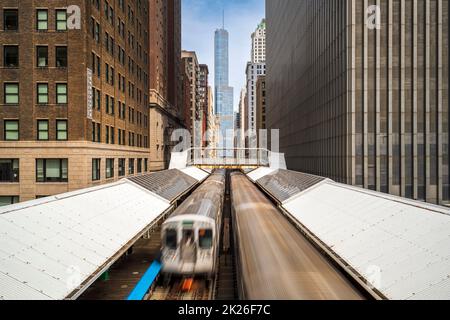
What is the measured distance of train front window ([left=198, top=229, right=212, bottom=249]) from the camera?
1293cm

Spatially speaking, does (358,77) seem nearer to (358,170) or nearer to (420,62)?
(420,62)

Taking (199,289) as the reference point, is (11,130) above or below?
above

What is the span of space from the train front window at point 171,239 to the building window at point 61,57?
75.4ft

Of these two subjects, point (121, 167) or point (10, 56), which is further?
point (121, 167)

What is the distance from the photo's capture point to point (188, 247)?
1284 centimetres

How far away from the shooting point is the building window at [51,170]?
27016 mm

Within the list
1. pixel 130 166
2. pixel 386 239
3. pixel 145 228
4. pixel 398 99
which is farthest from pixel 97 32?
pixel 398 99

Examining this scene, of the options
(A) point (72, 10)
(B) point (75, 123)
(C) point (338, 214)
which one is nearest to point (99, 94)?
(B) point (75, 123)

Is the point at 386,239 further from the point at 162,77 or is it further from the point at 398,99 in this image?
the point at 162,77

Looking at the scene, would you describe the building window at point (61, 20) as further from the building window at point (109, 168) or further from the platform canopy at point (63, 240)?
the platform canopy at point (63, 240)

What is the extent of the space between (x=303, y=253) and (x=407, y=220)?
448 cm

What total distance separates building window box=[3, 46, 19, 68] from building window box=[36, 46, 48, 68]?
5.91ft

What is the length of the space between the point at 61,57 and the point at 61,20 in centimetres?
350

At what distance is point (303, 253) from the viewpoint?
1086 cm
